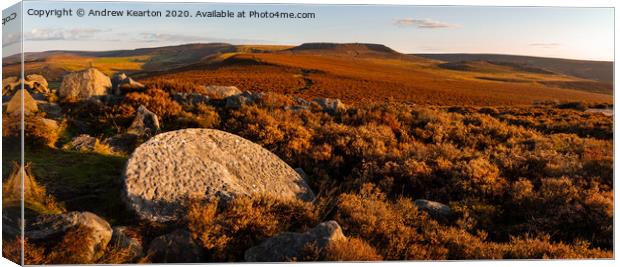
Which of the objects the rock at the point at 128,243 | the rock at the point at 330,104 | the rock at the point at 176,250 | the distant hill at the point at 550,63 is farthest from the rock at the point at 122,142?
the distant hill at the point at 550,63

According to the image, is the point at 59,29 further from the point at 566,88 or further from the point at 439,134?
the point at 566,88

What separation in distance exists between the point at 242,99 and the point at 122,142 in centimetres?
317

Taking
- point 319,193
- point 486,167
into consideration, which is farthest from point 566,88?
point 319,193

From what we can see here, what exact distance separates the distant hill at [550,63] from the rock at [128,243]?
606 cm

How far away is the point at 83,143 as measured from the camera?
38.7 feet

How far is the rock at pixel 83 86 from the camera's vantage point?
42.7 feet

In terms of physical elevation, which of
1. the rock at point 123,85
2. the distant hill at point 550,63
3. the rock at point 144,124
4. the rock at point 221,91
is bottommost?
the rock at point 144,124

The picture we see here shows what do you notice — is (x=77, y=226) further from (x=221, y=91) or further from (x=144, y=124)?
(x=221, y=91)

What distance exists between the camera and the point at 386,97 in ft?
41.8

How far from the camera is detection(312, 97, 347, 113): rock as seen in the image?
14.3 metres

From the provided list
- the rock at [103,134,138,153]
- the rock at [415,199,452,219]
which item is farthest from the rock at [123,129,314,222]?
the rock at [415,199,452,219]

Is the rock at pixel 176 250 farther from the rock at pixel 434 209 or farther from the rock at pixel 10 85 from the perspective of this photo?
the rock at pixel 434 209

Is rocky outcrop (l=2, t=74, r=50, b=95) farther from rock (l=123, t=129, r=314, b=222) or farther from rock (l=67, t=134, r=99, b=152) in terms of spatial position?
rock (l=123, t=129, r=314, b=222)

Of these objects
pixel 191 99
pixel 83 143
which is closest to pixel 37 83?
pixel 83 143
